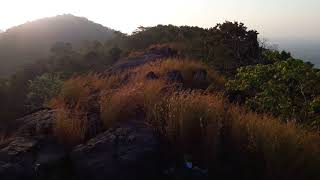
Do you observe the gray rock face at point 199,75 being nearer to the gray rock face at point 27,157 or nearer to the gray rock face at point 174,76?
the gray rock face at point 174,76

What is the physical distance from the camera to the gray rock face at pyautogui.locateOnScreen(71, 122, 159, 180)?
7531mm

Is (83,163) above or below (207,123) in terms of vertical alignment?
below

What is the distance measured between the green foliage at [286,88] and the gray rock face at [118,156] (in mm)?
3140

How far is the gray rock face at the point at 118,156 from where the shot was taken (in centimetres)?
753

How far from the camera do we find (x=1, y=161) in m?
7.94

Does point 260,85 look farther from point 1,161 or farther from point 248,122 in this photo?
point 1,161

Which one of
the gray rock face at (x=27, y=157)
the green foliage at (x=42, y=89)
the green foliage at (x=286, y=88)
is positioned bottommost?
the green foliage at (x=42, y=89)

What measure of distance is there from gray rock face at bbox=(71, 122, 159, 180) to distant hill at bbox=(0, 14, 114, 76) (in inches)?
2738

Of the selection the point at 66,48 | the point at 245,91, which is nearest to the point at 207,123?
the point at 245,91

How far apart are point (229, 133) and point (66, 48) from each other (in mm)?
37874

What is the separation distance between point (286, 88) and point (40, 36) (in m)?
96.5

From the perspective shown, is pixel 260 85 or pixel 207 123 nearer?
pixel 207 123

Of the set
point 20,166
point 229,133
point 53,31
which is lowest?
point 53,31

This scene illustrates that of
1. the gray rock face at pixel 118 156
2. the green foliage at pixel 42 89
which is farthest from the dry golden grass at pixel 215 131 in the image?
the green foliage at pixel 42 89
